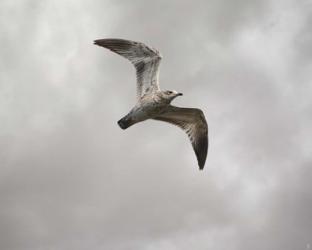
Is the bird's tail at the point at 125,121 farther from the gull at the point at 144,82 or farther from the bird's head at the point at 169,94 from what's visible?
the bird's head at the point at 169,94

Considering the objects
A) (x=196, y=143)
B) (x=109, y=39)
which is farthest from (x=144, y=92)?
(x=196, y=143)

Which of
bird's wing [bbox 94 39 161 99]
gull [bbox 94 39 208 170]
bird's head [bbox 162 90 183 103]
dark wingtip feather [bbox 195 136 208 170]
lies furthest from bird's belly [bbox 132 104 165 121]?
dark wingtip feather [bbox 195 136 208 170]

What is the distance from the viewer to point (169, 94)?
118 ft

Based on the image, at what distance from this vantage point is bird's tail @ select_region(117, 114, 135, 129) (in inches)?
1419

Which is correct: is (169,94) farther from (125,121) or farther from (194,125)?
(194,125)

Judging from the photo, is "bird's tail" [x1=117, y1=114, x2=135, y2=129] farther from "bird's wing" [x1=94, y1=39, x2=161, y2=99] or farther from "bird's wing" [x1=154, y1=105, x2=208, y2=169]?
"bird's wing" [x1=154, y1=105, x2=208, y2=169]

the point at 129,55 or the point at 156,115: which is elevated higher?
the point at 129,55

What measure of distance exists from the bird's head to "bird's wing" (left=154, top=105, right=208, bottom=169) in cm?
305

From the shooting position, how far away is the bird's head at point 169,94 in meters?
35.9

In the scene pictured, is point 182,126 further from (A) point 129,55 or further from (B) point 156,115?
(A) point 129,55

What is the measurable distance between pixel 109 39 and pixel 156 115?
565 cm

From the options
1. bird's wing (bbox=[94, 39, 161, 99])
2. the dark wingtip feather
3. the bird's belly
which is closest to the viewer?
the bird's belly

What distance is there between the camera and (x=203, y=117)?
132 ft

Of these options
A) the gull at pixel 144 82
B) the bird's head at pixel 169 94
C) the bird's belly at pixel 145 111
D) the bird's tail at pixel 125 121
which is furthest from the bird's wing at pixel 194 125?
the bird's tail at pixel 125 121
